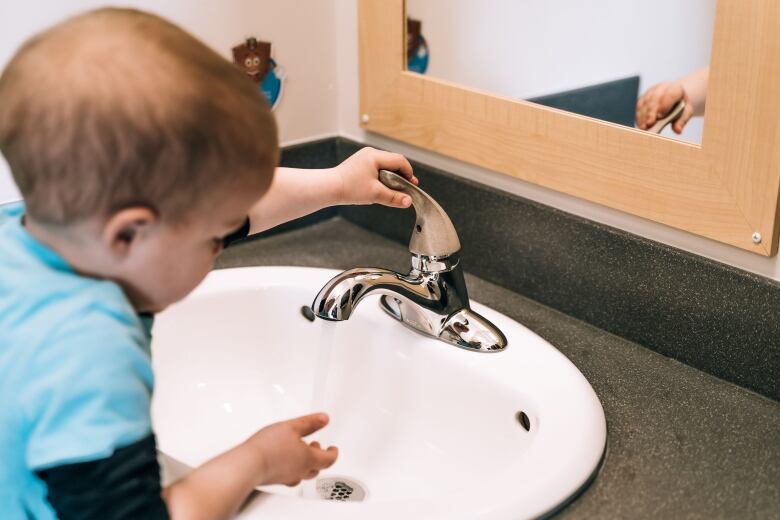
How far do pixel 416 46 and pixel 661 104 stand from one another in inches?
12.9

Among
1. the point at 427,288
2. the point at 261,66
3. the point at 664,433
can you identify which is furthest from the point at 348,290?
the point at 261,66

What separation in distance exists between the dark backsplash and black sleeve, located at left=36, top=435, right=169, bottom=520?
20.6 inches

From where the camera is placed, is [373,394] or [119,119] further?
[373,394]

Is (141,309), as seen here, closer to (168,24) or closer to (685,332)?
(168,24)

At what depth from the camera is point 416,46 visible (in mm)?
1112

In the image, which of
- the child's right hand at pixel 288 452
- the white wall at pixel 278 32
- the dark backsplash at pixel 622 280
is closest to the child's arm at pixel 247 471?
the child's right hand at pixel 288 452

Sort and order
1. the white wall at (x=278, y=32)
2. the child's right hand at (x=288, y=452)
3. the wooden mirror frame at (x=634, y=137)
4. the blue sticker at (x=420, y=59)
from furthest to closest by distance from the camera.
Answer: the blue sticker at (x=420, y=59) → the white wall at (x=278, y=32) → the wooden mirror frame at (x=634, y=137) → the child's right hand at (x=288, y=452)

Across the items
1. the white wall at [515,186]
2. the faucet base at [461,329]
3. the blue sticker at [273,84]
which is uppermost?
the blue sticker at [273,84]

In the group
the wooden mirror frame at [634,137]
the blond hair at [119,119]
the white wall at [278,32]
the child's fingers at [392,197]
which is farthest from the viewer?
the white wall at [278,32]

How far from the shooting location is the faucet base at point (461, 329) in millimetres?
905

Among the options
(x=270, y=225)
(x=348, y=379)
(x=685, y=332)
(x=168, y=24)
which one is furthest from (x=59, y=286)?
(x=685, y=332)

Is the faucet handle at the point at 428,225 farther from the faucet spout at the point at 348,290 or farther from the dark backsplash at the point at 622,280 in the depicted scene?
the dark backsplash at the point at 622,280

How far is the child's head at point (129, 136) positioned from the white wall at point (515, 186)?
451 millimetres

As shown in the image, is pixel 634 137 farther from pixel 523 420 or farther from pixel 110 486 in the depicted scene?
pixel 110 486
